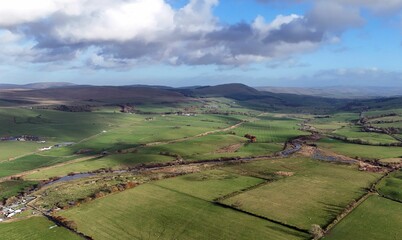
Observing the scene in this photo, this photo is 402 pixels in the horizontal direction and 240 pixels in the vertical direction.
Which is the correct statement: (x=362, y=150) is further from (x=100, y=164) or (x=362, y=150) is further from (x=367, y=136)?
(x=100, y=164)

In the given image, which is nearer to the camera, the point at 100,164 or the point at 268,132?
the point at 100,164

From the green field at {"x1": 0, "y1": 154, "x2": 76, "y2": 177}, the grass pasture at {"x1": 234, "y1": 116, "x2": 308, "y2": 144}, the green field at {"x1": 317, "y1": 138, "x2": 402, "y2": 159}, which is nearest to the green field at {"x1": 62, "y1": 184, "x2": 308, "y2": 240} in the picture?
the green field at {"x1": 0, "y1": 154, "x2": 76, "y2": 177}

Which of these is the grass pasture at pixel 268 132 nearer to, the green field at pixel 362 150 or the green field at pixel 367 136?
the green field at pixel 362 150

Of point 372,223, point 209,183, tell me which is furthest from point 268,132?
point 372,223

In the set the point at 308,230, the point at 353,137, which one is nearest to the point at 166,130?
the point at 353,137

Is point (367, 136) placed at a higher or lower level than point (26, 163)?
higher

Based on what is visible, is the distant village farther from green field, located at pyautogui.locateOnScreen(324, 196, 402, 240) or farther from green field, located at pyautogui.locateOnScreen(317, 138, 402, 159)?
green field, located at pyautogui.locateOnScreen(324, 196, 402, 240)

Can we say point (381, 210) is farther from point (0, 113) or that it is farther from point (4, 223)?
point (0, 113)
